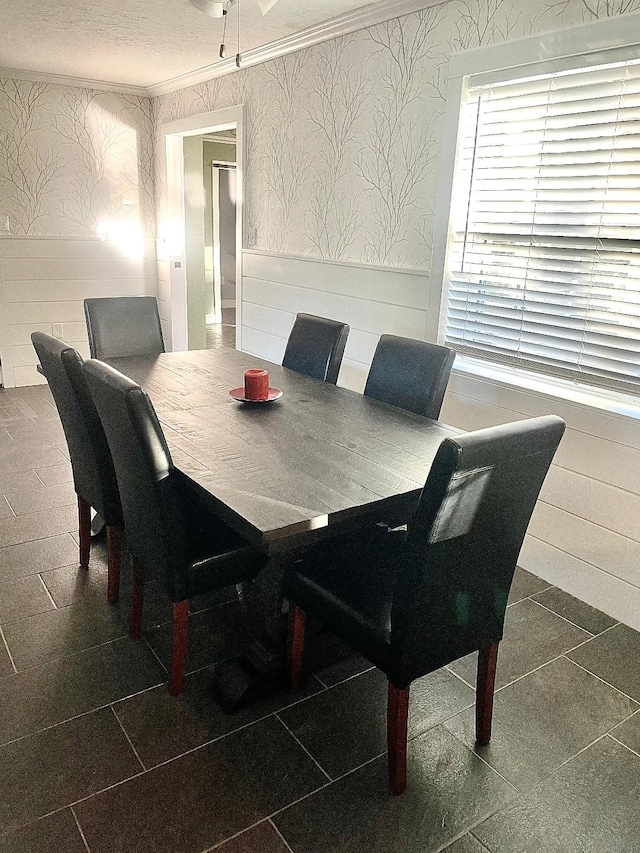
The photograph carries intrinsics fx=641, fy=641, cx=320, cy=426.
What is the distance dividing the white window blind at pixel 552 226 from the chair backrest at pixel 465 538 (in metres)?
1.14

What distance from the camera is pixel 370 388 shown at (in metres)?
2.74

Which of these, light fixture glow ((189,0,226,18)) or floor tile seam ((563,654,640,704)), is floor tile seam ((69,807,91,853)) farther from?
light fixture glow ((189,0,226,18))

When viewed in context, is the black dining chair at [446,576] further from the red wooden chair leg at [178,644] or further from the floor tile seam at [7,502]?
the floor tile seam at [7,502]

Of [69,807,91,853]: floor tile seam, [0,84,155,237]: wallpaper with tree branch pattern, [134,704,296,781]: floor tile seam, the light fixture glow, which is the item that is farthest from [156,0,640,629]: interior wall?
[69,807,91,853]: floor tile seam

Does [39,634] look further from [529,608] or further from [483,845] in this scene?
[529,608]

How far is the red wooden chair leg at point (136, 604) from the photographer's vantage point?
2123 millimetres

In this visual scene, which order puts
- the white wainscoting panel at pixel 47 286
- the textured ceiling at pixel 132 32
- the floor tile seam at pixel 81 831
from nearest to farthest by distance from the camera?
1. the floor tile seam at pixel 81 831
2. the textured ceiling at pixel 132 32
3. the white wainscoting panel at pixel 47 286

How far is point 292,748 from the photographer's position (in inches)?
70.0

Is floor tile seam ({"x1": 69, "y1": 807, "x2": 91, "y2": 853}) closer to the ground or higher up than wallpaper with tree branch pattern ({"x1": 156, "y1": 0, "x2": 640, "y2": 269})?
closer to the ground

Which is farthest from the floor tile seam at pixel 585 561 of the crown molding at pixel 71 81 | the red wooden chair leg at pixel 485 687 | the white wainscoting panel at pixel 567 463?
the crown molding at pixel 71 81

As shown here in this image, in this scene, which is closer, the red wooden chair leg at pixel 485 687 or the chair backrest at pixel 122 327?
the red wooden chair leg at pixel 485 687

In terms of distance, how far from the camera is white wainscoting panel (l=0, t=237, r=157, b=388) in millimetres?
5227

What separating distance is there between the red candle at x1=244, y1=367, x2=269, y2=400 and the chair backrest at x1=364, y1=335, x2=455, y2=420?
0.50 m

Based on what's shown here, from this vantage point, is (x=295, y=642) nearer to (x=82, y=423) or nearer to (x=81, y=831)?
(x=81, y=831)
